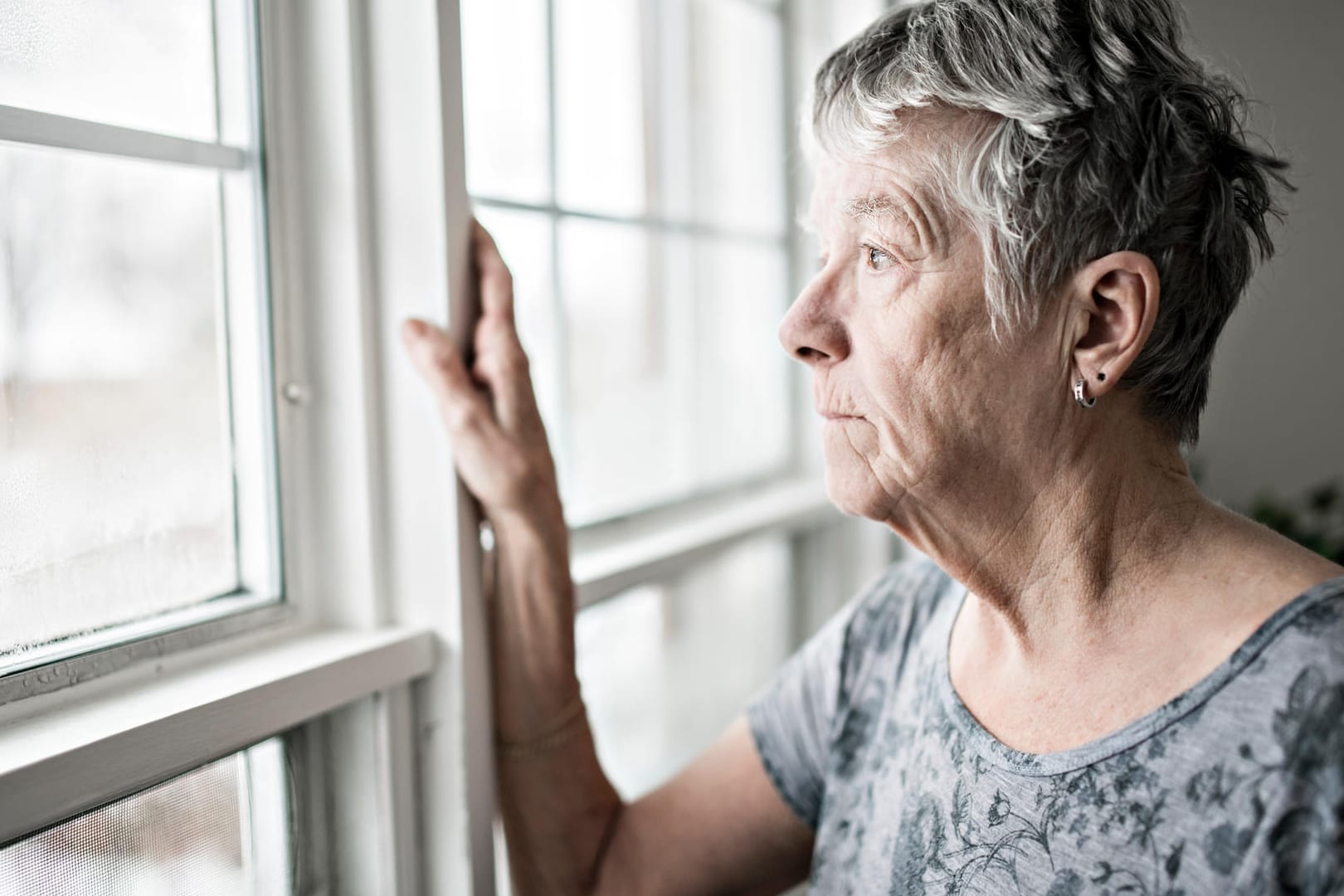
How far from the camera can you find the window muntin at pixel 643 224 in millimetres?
1379

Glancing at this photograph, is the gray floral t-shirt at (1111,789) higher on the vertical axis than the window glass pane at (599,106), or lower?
lower

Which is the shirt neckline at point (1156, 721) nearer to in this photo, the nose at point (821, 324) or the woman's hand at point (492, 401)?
the nose at point (821, 324)

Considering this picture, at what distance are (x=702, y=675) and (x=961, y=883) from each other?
93 cm

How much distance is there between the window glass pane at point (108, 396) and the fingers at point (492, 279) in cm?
27

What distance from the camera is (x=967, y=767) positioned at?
98 centimetres

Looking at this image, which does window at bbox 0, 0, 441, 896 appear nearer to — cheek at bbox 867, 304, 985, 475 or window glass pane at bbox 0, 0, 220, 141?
window glass pane at bbox 0, 0, 220, 141

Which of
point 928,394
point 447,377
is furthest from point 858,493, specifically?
point 447,377

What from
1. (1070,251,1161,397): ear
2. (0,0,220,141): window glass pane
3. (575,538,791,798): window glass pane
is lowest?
(575,538,791,798): window glass pane

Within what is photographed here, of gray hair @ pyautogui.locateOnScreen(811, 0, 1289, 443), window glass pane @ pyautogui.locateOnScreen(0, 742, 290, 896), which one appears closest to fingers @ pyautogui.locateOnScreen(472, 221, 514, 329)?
gray hair @ pyautogui.locateOnScreen(811, 0, 1289, 443)

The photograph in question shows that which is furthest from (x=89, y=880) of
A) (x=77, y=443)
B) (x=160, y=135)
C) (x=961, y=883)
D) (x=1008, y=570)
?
(x=1008, y=570)

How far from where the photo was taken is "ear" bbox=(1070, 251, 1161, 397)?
90 cm

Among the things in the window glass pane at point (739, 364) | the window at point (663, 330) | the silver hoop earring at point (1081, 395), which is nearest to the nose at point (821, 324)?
the silver hoop earring at point (1081, 395)

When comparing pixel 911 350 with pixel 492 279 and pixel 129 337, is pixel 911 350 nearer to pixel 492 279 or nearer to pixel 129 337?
pixel 492 279

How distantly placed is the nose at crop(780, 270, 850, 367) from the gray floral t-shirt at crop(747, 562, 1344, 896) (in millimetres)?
393
